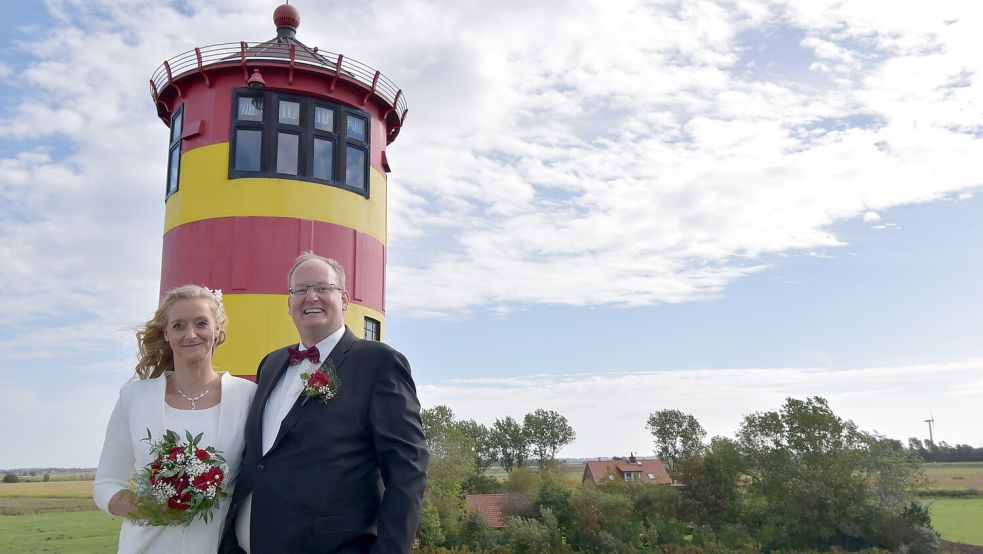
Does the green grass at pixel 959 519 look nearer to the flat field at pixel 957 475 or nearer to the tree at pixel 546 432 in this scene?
the flat field at pixel 957 475

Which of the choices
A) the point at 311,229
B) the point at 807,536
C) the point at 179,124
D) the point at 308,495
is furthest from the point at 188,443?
the point at 807,536

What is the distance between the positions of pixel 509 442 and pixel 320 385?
2552 inches

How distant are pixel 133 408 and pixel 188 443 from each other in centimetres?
40

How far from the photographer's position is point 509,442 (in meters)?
65.8

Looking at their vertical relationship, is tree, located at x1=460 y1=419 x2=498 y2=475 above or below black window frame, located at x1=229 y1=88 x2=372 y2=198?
below

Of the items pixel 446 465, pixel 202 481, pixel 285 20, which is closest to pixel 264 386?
pixel 202 481

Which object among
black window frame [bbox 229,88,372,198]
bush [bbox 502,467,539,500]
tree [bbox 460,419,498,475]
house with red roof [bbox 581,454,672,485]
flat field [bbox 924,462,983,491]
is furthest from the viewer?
tree [bbox 460,419,498,475]

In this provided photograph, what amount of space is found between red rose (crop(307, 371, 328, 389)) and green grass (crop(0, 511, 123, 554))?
21179mm

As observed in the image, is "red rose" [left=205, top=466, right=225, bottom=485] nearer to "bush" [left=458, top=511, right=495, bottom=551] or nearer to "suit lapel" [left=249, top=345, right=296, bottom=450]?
"suit lapel" [left=249, top=345, right=296, bottom=450]

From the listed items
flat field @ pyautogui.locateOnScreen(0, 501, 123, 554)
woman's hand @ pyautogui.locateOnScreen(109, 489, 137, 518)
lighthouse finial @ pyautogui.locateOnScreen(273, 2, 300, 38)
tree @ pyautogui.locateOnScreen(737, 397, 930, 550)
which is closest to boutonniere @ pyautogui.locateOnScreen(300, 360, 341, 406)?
woman's hand @ pyautogui.locateOnScreen(109, 489, 137, 518)

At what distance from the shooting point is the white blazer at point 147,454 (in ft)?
10.4

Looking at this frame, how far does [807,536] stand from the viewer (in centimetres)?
3077

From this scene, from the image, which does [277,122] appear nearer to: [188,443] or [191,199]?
[191,199]

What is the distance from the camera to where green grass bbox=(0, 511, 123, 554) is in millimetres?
20547
